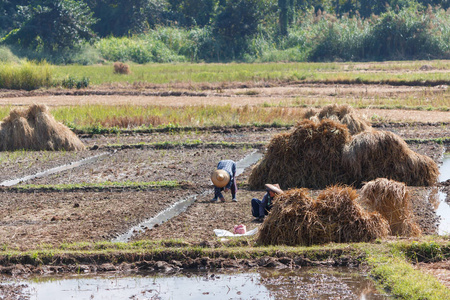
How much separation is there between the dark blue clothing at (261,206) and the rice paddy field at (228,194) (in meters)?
0.14

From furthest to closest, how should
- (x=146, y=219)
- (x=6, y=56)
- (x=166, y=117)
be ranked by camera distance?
(x=6, y=56), (x=166, y=117), (x=146, y=219)

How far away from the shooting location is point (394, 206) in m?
7.83

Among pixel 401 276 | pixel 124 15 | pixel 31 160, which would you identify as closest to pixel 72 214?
pixel 401 276

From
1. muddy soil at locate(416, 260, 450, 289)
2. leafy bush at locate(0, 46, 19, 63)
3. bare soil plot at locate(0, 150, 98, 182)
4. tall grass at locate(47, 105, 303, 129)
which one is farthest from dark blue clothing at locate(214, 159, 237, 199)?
leafy bush at locate(0, 46, 19, 63)

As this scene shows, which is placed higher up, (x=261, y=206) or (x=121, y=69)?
(x=121, y=69)

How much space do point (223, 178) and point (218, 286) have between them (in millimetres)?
3125

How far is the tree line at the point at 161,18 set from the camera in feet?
142

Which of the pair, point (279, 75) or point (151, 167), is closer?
point (151, 167)

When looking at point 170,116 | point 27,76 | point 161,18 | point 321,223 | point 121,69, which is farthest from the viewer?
point 161,18

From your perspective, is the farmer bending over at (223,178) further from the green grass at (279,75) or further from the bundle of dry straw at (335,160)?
the green grass at (279,75)

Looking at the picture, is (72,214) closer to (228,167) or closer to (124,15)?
(228,167)

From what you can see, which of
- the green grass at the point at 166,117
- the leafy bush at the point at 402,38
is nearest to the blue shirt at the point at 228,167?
the green grass at the point at 166,117

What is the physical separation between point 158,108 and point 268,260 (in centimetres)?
1483

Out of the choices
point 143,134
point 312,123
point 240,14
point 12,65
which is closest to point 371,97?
point 143,134
